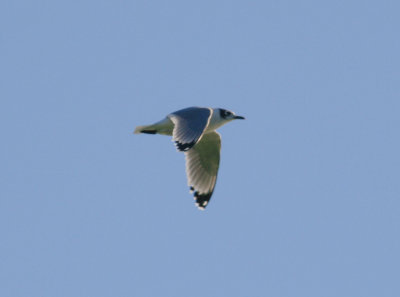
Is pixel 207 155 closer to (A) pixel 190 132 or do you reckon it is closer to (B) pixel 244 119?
(B) pixel 244 119

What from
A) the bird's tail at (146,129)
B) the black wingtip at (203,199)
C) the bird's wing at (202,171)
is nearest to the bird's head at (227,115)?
the bird's wing at (202,171)

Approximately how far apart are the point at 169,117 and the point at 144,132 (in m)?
0.45

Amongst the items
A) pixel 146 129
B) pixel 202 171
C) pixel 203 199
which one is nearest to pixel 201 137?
pixel 146 129

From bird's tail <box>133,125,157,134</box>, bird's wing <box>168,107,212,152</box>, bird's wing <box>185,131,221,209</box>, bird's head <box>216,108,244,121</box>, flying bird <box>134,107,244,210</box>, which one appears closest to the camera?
bird's wing <box>168,107,212,152</box>

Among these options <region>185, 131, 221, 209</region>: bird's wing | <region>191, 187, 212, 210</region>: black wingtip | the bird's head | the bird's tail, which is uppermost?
the bird's head

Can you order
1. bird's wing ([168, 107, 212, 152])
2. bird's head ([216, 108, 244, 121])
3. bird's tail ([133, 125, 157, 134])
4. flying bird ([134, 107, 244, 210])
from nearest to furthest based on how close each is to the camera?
bird's wing ([168, 107, 212, 152]), flying bird ([134, 107, 244, 210]), bird's tail ([133, 125, 157, 134]), bird's head ([216, 108, 244, 121])

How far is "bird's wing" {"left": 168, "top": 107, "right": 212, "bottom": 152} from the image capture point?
28.7ft

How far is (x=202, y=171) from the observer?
34.5 feet

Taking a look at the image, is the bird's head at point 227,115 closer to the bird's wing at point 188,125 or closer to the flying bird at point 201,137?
the flying bird at point 201,137

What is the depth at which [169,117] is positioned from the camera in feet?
31.4

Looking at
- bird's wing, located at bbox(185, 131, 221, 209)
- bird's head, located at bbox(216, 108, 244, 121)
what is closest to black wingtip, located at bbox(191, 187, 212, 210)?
bird's wing, located at bbox(185, 131, 221, 209)

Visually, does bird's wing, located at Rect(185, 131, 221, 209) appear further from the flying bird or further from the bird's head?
the bird's head

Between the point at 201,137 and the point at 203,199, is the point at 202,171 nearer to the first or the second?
the point at 203,199

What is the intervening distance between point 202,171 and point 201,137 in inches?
30.5
